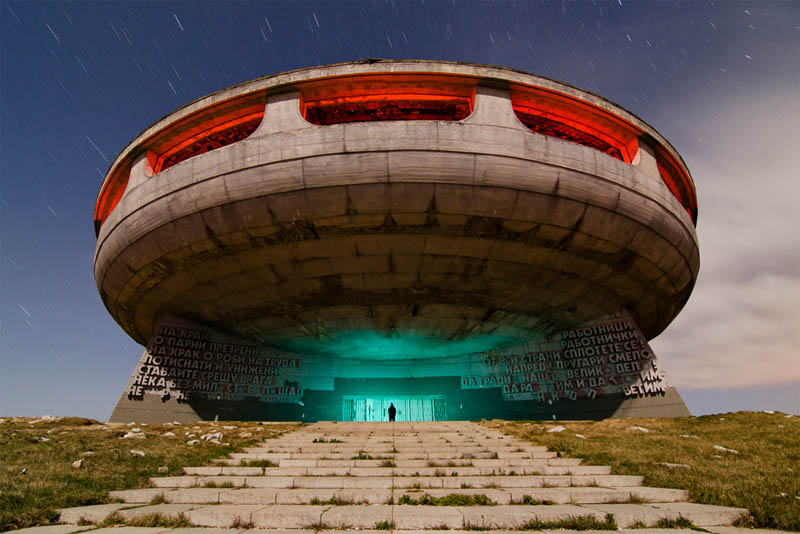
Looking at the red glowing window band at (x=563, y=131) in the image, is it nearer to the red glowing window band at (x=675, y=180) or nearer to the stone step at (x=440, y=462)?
the red glowing window band at (x=675, y=180)

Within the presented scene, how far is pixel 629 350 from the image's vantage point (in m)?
17.6

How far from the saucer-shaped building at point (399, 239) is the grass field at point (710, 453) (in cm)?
404

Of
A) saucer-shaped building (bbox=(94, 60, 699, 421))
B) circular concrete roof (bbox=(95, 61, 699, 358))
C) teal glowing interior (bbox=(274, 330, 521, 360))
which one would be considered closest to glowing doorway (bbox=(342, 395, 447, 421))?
saucer-shaped building (bbox=(94, 60, 699, 421))

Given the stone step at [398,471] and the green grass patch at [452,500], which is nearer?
the green grass patch at [452,500]

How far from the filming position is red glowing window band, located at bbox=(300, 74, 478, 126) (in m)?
14.3

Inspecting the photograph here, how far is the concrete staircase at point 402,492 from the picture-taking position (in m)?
4.76

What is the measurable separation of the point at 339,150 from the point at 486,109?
4.98m

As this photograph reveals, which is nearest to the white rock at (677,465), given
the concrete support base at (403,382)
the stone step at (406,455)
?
the stone step at (406,455)

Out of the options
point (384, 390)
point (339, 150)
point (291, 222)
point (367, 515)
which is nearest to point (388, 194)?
point (339, 150)

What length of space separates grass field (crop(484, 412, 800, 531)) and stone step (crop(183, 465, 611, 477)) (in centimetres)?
78

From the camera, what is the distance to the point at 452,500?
5457mm

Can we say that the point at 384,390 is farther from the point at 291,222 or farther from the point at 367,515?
the point at 367,515

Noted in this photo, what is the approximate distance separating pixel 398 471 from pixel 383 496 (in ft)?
5.66

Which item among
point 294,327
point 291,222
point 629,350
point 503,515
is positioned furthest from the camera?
point 294,327
